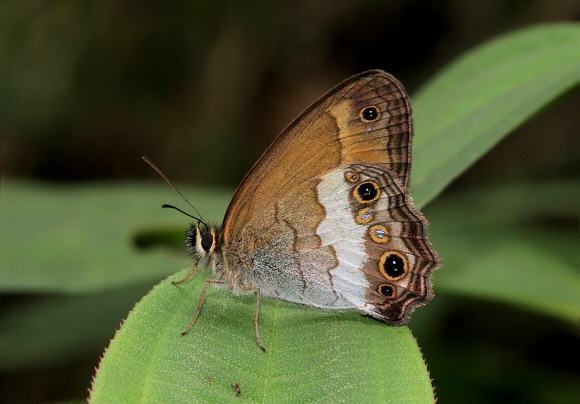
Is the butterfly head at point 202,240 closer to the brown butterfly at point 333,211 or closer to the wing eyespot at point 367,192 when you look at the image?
the brown butterfly at point 333,211

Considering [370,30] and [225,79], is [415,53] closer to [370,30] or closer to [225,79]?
[370,30]

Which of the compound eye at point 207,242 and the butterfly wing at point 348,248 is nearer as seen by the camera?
the butterfly wing at point 348,248

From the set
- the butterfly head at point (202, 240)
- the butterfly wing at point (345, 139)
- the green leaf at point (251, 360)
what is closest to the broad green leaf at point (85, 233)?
the butterfly head at point (202, 240)

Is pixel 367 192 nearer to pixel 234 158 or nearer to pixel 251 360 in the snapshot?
pixel 251 360

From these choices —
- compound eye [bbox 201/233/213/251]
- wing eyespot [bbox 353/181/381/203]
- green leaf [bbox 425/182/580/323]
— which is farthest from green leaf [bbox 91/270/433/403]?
green leaf [bbox 425/182/580/323]

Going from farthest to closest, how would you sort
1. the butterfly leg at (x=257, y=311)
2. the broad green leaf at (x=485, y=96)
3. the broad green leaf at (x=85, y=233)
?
1. the broad green leaf at (x=85, y=233)
2. the broad green leaf at (x=485, y=96)
3. the butterfly leg at (x=257, y=311)

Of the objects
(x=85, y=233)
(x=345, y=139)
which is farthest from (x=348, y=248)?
(x=85, y=233)

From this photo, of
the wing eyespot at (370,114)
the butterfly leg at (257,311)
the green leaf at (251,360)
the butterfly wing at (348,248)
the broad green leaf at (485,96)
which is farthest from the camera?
the broad green leaf at (485,96)

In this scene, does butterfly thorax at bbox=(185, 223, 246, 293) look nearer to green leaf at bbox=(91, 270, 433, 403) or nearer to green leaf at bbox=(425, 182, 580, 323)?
green leaf at bbox=(91, 270, 433, 403)
